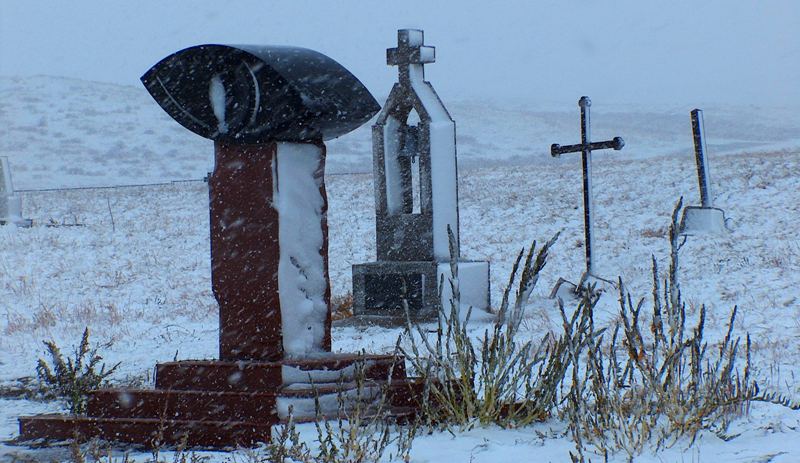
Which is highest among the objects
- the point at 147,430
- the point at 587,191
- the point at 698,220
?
the point at 587,191

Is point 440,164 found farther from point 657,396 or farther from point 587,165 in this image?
point 657,396

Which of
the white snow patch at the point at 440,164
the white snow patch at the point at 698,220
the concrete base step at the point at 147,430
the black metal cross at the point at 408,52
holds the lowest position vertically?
the concrete base step at the point at 147,430

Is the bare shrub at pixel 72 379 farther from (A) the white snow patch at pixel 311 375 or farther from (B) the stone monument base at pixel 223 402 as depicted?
(A) the white snow patch at pixel 311 375

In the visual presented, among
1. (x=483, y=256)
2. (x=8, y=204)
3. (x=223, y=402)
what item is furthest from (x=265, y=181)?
(x=8, y=204)

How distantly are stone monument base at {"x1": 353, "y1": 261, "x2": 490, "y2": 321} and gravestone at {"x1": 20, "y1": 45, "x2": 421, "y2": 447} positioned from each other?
151 inches

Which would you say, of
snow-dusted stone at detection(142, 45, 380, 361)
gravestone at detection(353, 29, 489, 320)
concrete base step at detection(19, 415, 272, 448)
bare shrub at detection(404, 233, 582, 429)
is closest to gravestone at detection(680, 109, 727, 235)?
gravestone at detection(353, 29, 489, 320)

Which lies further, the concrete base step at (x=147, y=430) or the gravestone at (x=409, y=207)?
the gravestone at (x=409, y=207)

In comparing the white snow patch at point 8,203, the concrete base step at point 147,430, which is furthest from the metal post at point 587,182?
the white snow patch at point 8,203

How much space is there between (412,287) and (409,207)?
0.99m

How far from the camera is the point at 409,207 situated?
30.8ft

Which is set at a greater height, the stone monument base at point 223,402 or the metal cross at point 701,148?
the metal cross at point 701,148

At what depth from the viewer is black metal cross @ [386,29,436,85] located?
352 inches

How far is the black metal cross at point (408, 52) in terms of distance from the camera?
895 centimetres

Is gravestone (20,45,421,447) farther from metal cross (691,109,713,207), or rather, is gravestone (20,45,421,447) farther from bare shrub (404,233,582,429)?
metal cross (691,109,713,207)
